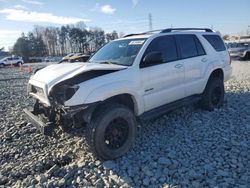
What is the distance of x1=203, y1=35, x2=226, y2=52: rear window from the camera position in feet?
22.8

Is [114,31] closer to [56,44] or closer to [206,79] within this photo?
[56,44]

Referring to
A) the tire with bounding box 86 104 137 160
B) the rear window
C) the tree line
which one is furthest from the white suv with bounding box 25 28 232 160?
the tree line

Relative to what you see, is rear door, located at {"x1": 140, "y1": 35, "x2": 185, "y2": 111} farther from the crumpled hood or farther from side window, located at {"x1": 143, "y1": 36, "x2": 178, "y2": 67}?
the crumpled hood

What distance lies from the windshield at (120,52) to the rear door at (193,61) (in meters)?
1.10

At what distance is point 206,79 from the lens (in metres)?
6.61

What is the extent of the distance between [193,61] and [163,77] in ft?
4.07

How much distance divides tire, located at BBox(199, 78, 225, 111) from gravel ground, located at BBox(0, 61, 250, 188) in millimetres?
351

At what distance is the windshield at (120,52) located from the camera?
16.7ft

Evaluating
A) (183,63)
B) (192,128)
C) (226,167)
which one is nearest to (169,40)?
(183,63)

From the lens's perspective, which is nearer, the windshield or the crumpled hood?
the crumpled hood

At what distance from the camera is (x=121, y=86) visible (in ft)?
14.6

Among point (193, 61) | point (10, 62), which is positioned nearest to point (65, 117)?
point (193, 61)

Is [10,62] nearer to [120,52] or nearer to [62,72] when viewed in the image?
[120,52]

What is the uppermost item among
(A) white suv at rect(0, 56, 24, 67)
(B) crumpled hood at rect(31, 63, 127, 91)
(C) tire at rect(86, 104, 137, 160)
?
(A) white suv at rect(0, 56, 24, 67)
